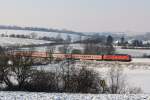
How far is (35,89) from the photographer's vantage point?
26688 mm

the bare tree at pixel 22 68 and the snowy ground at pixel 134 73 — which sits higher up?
the bare tree at pixel 22 68

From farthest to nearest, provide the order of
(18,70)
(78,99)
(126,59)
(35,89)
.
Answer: (126,59)
(18,70)
(35,89)
(78,99)

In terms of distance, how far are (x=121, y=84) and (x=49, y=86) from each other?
9.10 metres

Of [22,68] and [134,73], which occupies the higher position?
[22,68]

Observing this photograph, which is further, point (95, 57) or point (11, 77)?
point (95, 57)

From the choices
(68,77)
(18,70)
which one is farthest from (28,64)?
(68,77)

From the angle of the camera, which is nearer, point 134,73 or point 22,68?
point 22,68

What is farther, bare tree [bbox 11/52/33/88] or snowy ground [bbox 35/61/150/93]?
snowy ground [bbox 35/61/150/93]

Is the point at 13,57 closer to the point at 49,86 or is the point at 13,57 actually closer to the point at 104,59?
the point at 49,86

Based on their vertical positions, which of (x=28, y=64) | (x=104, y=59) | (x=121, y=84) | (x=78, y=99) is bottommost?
(x=104, y=59)

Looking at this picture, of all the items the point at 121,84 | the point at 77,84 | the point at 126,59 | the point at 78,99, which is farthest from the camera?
the point at 126,59

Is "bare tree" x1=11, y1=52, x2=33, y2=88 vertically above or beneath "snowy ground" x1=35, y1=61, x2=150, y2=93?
above

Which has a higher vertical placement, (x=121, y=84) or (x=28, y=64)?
(x=28, y=64)

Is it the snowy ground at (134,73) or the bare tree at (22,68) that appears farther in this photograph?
the snowy ground at (134,73)
